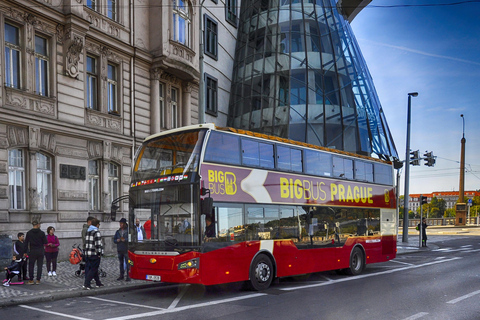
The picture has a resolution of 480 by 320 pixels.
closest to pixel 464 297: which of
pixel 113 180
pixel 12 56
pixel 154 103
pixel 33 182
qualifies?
pixel 33 182

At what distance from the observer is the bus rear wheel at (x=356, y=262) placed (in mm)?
14966

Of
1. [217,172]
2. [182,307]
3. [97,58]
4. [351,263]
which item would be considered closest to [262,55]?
[97,58]

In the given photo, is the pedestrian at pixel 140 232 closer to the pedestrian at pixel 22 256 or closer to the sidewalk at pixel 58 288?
the sidewalk at pixel 58 288

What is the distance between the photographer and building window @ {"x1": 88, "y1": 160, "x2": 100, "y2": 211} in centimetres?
1944

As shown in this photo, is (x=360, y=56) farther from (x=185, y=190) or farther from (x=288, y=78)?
(x=185, y=190)

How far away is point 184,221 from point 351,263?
675 centimetres

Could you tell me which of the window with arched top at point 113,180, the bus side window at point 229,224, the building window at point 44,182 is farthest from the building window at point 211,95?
the bus side window at point 229,224

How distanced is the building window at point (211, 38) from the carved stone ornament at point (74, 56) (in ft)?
35.9

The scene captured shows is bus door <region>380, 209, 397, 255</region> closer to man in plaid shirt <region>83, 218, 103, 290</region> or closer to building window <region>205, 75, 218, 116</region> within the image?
man in plaid shirt <region>83, 218, 103, 290</region>

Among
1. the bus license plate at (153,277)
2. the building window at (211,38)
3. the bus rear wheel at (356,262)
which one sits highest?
the building window at (211,38)

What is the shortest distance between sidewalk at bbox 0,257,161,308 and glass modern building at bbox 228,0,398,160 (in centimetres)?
1806

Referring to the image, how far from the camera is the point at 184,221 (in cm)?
1035

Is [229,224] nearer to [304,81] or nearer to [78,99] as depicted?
[78,99]

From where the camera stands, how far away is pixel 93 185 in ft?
64.5
